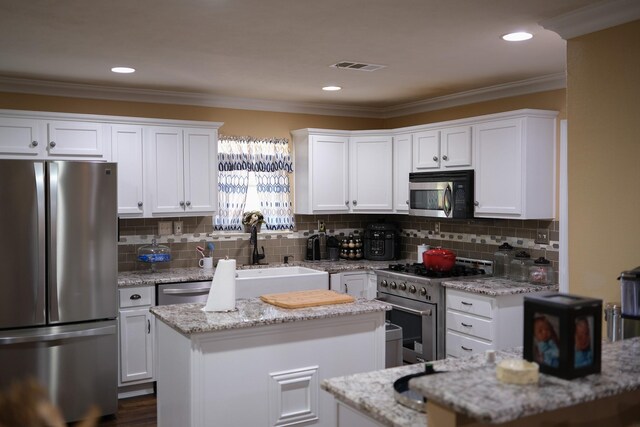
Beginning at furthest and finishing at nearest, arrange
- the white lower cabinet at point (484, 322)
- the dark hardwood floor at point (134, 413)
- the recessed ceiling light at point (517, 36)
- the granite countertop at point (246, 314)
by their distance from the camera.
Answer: the white lower cabinet at point (484, 322), the dark hardwood floor at point (134, 413), the recessed ceiling light at point (517, 36), the granite countertop at point (246, 314)

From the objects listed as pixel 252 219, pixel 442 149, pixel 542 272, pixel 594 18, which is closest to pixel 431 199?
pixel 442 149

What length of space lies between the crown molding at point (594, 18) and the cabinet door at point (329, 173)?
2.98 m

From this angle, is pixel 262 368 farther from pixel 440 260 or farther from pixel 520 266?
pixel 520 266

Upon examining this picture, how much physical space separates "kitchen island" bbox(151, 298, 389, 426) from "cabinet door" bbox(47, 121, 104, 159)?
2.10 meters

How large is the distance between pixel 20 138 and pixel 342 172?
295 cm

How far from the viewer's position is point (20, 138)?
4.72 m

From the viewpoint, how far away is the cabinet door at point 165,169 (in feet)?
17.2

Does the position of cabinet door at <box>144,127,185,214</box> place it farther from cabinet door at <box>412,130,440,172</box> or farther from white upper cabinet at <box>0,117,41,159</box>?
cabinet door at <box>412,130,440,172</box>

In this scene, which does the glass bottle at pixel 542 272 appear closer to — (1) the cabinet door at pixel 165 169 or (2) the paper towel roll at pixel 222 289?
(2) the paper towel roll at pixel 222 289

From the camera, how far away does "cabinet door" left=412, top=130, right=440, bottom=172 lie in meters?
5.50

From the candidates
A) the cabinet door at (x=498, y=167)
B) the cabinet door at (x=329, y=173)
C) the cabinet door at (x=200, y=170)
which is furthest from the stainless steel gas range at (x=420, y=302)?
the cabinet door at (x=200, y=170)

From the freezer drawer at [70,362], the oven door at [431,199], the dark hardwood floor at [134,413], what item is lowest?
the dark hardwood floor at [134,413]

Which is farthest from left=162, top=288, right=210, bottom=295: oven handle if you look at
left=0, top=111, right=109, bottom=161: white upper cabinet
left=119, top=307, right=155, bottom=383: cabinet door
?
left=0, top=111, right=109, bottom=161: white upper cabinet

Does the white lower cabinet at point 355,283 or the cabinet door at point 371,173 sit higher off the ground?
the cabinet door at point 371,173
